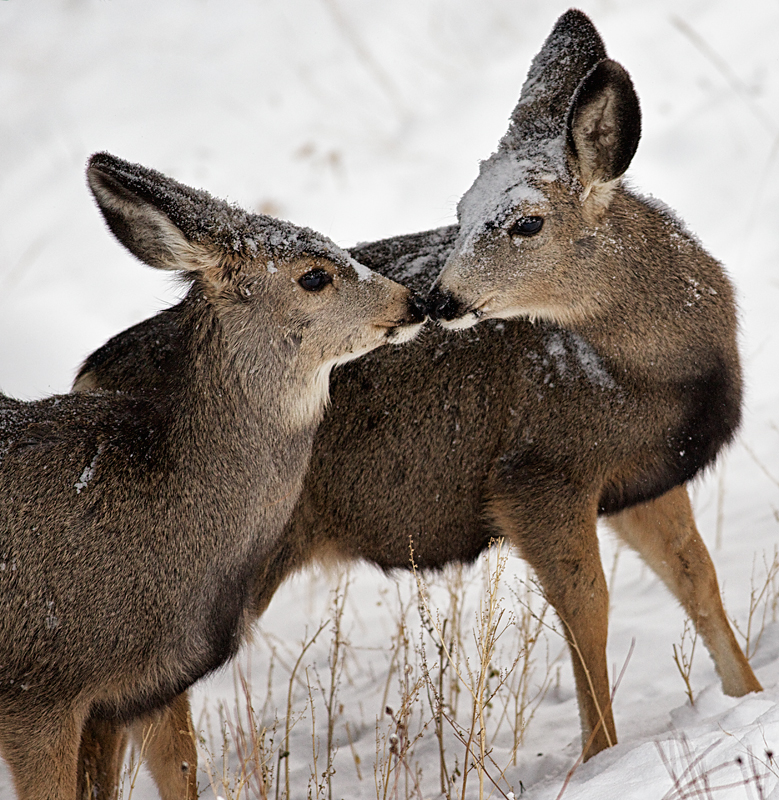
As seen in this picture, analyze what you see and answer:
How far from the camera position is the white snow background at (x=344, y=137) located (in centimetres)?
783

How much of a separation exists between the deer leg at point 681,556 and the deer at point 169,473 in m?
1.85

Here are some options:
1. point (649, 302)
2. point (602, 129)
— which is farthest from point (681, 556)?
point (602, 129)

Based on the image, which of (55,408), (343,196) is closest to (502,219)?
(55,408)

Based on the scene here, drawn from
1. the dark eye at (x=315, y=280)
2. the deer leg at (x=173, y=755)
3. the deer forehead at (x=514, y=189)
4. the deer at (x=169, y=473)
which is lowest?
the deer leg at (x=173, y=755)

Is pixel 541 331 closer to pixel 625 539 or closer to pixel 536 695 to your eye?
pixel 625 539

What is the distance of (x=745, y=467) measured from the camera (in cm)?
788

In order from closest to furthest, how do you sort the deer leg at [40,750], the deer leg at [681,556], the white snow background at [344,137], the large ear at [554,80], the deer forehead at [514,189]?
the deer leg at [40,750], the deer forehead at [514,189], the large ear at [554,80], the deer leg at [681,556], the white snow background at [344,137]

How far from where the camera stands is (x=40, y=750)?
3.82 metres

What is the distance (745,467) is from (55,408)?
5449mm

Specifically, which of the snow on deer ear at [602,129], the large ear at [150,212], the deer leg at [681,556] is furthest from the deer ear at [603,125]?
the deer leg at [681,556]

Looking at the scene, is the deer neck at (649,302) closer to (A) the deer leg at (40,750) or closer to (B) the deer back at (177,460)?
(B) the deer back at (177,460)

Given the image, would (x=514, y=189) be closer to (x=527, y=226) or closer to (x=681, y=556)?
(x=527, y=226)

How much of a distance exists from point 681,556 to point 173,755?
8.99 ft

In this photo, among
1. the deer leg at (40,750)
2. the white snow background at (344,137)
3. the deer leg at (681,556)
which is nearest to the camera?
the deer leg at (40,750)
